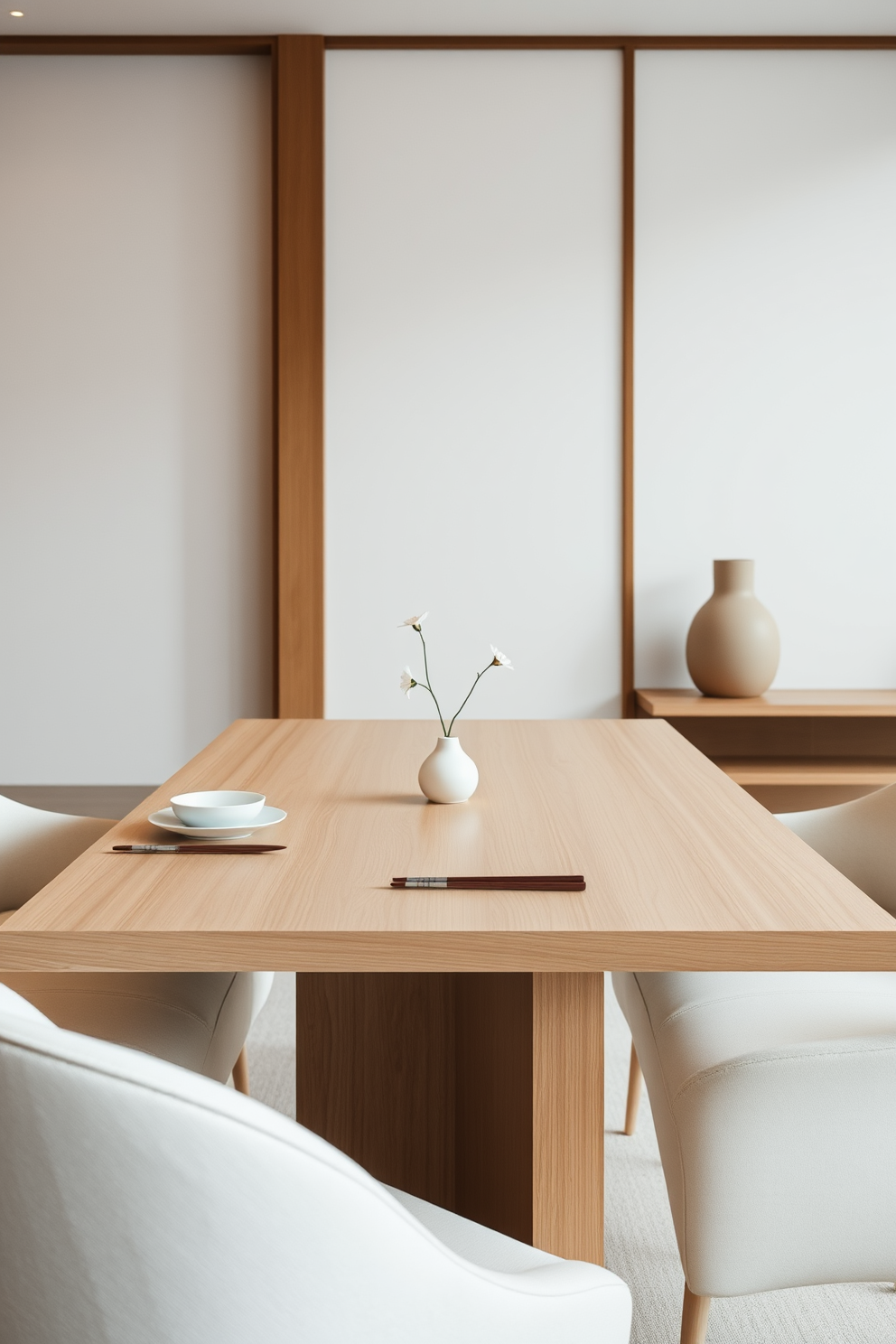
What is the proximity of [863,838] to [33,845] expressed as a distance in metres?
1.43

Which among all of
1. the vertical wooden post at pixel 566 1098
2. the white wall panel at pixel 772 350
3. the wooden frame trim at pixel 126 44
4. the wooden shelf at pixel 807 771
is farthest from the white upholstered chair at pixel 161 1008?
the wooden frame trim at pixel 126 44

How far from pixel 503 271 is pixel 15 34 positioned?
179 centimetres

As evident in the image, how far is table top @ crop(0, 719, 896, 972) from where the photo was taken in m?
1.07

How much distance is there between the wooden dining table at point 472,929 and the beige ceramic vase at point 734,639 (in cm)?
186

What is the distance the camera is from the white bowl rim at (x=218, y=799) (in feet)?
4.84

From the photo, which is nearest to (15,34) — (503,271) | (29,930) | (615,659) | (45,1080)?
(503,271)

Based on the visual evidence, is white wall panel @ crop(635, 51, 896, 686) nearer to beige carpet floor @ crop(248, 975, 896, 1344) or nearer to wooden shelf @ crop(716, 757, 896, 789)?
wooden shelf @ crop(716, 757, 896, 789)

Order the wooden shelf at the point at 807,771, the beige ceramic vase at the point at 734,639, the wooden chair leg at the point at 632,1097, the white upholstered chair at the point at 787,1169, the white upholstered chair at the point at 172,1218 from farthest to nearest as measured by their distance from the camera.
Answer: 1. the beige ceramic vase at the point at 734,639
2. the wooden shelf at the point at 807,771
3. the wooden chair leg at the point at 632,1097
4. the white upholstered chair at the point at 787,1169
5. the white upholstered chair at the point at 172,1218

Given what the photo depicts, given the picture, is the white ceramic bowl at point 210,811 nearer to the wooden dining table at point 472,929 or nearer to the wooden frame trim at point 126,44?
the wooden dining table at point 472,929

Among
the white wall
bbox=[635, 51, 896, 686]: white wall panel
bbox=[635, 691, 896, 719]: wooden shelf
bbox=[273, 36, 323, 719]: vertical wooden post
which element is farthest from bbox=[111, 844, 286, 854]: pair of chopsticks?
bbox=[635, 51, 896, 686]: white wall panel

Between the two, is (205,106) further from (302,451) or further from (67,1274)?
(67,1274)

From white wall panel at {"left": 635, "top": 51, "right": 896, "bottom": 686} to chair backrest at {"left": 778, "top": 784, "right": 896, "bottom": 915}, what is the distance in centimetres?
212

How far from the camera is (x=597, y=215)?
4016mm

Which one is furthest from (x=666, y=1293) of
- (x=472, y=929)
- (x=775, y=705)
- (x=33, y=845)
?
(x=775, y=705)
